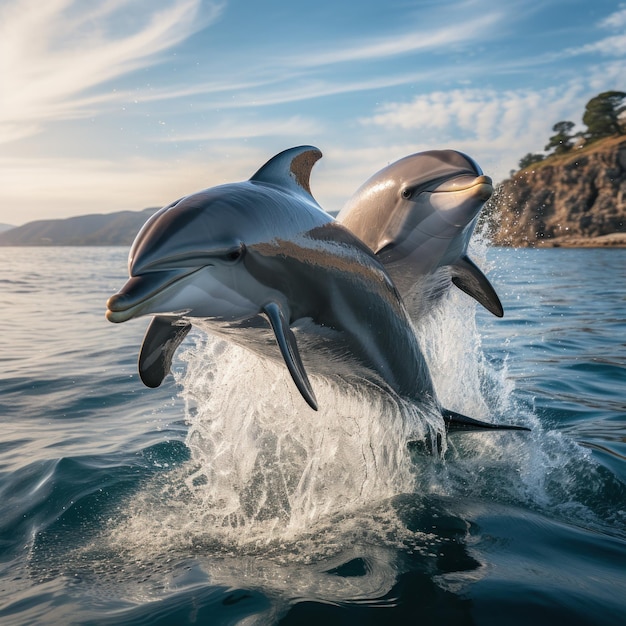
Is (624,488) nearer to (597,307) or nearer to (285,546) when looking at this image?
(285,546)

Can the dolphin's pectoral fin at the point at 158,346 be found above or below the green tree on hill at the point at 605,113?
below

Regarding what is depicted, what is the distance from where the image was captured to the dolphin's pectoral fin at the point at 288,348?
144 inches

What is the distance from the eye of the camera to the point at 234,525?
209 inches

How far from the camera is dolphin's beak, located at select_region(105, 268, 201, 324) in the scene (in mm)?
3016

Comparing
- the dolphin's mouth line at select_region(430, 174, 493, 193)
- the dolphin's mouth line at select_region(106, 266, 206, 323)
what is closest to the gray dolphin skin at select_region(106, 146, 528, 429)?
the dolphin's mouth line at select_region(106, 266, 206, 323)

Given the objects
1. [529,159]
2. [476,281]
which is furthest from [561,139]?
[476,281]

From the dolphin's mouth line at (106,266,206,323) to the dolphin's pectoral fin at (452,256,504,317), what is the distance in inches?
175

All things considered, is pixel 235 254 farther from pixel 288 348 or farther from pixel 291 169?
pixel 291 169

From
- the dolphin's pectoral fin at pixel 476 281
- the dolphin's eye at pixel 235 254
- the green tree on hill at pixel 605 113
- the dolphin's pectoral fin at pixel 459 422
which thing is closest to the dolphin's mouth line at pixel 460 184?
the dolphin's pectoral fin at pixel 476 281

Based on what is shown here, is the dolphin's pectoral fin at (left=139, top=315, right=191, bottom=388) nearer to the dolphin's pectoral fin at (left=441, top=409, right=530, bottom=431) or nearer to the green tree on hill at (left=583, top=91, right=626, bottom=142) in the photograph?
the dolphin's pectoral fin at (left=441, top=409, right=530, bottom=431)

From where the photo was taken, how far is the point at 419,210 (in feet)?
21.6

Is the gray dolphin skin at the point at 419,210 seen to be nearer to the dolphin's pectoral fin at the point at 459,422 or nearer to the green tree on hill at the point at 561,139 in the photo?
the dolphin's pectoral fin at the point at 459,422

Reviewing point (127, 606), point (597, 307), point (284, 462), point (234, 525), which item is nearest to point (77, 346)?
point (284, 462)

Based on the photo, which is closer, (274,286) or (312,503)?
(274,286)
